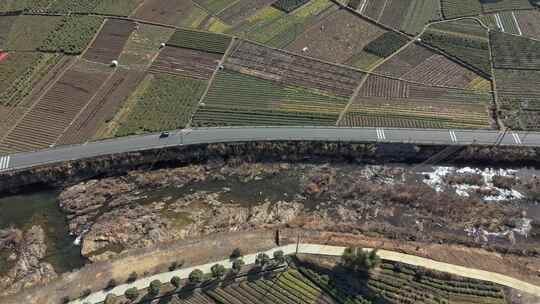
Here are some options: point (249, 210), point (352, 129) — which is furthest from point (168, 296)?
point (352, 129)

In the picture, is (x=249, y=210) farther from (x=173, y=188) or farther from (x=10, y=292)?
(x=10, y=292)

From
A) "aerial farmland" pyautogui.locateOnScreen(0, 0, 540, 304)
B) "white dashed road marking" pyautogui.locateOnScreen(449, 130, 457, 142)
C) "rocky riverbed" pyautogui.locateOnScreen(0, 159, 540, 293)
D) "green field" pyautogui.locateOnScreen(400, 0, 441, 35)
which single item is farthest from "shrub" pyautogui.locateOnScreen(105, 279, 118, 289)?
"green field" pyautogui.locateOnScreen(400, 0, 441, 35)

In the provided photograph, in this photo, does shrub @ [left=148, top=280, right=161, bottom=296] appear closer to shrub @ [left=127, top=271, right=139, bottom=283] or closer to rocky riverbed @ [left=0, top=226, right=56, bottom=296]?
shrub @ [left=127, top=271, right=139, bottom=283]

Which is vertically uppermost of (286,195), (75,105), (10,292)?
(75,105)

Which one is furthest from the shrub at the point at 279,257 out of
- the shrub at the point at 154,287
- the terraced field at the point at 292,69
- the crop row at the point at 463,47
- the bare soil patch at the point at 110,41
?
the crop row at the point at 463,47

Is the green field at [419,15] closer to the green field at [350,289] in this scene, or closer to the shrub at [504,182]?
the shrub at [504,182]

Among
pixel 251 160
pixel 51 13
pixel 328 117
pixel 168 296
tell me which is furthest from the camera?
pixel 51 13

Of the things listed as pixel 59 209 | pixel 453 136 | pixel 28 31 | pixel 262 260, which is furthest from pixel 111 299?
pixel 28 31
